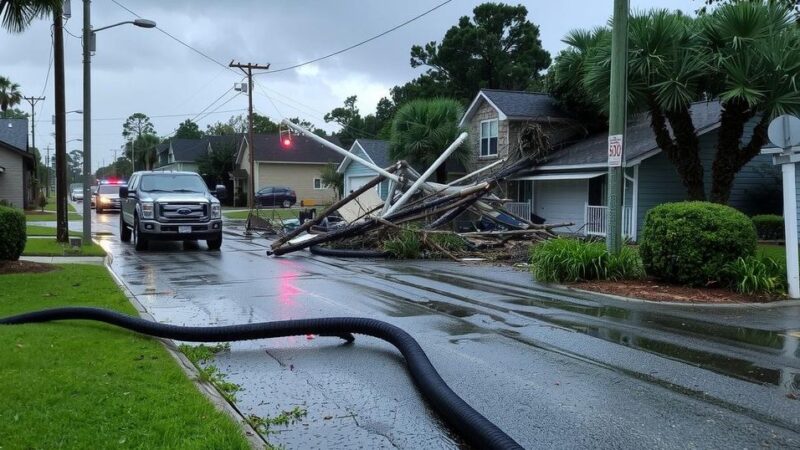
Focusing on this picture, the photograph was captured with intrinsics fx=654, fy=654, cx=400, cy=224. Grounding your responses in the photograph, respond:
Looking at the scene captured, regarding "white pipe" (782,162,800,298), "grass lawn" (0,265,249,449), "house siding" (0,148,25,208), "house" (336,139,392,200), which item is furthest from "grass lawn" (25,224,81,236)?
"white pipe" (782,162,800,298)

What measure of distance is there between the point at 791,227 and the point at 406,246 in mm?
9159

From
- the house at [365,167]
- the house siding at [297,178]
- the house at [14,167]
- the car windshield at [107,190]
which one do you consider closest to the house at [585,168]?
the house at [365,167]

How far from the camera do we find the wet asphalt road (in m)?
4.83

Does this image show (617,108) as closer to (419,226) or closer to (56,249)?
(419,226)

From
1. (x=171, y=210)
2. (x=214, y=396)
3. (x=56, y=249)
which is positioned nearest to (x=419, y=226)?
(x=171, y=210)

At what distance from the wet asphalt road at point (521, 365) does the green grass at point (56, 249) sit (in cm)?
497

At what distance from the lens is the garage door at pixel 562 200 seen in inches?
978

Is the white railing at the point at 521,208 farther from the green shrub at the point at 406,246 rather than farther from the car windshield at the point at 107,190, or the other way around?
the car windshield at the point at 107,190

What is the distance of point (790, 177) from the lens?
418 inches

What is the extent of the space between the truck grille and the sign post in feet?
45.7

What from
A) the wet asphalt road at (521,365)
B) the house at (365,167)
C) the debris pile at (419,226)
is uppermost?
the house at (365,167)

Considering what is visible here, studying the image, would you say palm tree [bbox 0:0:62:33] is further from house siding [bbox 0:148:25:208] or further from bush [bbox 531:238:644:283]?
house siding [bbox 0:148:25:208]

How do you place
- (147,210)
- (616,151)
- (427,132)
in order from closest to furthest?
(616,151)
(147,210)
(427,132)

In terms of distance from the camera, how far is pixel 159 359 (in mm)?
6160
